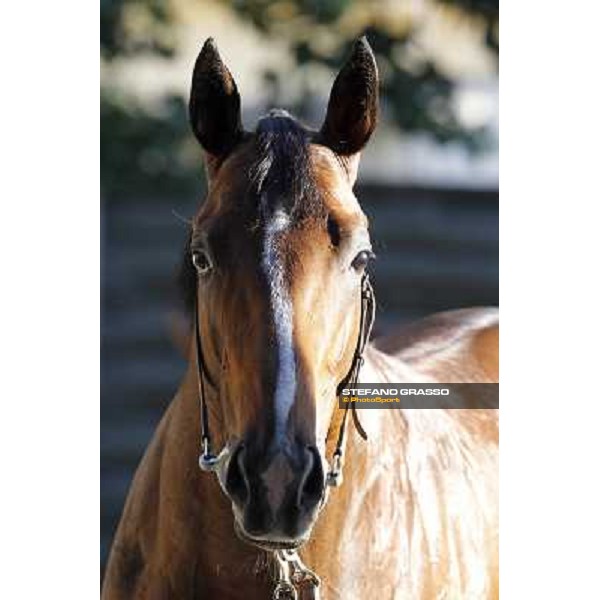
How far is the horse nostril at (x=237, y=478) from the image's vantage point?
1.41 meters

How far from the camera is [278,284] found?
150 cm

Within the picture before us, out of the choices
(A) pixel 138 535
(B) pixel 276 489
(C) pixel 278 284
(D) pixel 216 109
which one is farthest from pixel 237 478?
(D) pixel 216 109

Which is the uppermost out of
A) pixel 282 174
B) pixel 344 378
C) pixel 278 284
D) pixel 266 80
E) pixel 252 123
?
pixel 266 80

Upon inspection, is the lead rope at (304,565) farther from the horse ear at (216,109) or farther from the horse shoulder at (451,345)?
the horse shoulder at (451,345)

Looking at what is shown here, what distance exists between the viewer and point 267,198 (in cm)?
157

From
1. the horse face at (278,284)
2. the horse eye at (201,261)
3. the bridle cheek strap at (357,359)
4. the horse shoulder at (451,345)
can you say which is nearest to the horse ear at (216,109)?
the horse face at (278,284)

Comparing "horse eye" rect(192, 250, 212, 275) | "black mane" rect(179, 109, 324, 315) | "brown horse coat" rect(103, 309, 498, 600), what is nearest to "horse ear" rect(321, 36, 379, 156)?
"black mane" rect(179, 109, 324, 315)

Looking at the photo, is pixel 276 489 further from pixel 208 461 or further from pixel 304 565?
pixel 304 565

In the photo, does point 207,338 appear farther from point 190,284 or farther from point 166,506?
point 166,506

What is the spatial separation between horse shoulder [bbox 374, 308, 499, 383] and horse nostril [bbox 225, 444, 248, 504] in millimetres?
1013

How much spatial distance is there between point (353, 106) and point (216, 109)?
24 cm

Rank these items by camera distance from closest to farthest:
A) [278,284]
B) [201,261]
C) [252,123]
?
[278,284]
[201,261]
[252,123]
